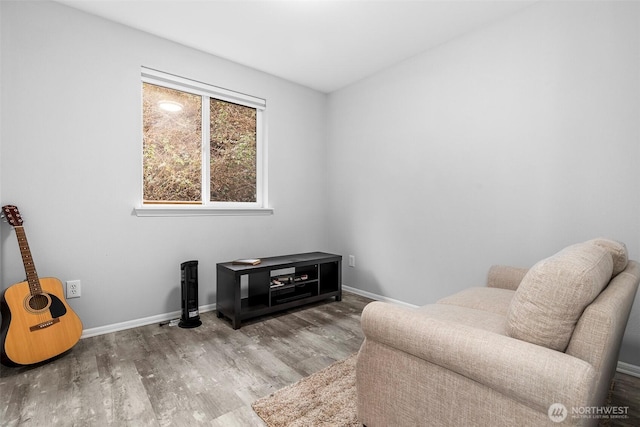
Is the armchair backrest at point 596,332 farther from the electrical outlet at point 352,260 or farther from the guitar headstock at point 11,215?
the guitar headstock at point 11,215

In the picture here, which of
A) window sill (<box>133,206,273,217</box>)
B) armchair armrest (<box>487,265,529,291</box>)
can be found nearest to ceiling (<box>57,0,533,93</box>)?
window sill (<box>133,206,273,217</box>)

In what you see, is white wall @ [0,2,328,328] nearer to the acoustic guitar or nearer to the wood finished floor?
the acoustic guitar

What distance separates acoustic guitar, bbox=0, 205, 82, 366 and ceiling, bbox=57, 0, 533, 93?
5.65 feet

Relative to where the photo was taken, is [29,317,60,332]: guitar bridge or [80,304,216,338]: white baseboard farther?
[80,304,216,338]: white baseboard

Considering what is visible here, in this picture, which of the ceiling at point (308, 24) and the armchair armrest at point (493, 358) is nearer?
the armchair armrest at point (493, 358)

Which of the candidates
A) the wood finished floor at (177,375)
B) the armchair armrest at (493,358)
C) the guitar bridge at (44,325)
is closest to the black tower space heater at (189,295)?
the wood finished floor at (177,375)

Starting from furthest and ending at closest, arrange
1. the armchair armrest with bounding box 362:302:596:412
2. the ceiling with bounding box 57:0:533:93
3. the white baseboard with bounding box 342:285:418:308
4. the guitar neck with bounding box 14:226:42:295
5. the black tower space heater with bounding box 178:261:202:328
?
the white baseboard with bounding box 342:285:418:308
the black tower space heater with bounding box 178:261:202:328
the ceiling with bounding box 57:0:533:93
the guitar neck with bounding box 14:226:42:295
the armchair armrest with bounding box 362:302:596:412

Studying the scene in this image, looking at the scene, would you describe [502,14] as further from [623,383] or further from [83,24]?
[83,24]

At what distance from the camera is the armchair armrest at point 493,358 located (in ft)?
2.79

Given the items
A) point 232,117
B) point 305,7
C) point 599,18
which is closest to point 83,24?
point 232,117

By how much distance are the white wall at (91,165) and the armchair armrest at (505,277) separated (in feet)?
7.44

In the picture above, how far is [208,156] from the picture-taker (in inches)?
123

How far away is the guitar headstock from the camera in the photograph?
201 cm

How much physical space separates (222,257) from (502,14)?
312cm
